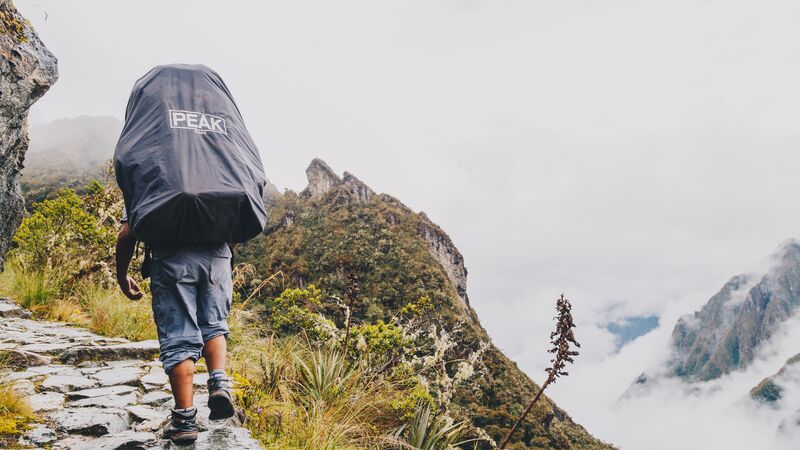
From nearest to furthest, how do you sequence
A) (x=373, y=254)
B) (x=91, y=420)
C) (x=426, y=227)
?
(x=91, y=420), (x=373, y=254), (x=426, y=227)

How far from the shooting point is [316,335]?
15.9 ft

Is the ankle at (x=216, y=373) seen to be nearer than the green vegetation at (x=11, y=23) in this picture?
Yes

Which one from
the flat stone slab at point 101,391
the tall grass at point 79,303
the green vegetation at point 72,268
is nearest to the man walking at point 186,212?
the flat stone slab at point 101,391

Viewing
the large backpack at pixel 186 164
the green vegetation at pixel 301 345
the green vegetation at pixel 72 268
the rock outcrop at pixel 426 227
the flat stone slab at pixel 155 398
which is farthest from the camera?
the rock outcrop at pixel 426 227

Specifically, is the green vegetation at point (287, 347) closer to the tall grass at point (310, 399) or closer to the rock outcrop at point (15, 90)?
the tall grass at point (310, 399)

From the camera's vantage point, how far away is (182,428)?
83.5 inches

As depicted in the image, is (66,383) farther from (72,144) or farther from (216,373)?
(72,144)

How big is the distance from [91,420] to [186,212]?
143 centimetres

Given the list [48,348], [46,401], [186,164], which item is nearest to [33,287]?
[48,348]

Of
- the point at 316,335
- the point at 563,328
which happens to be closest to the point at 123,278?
the point at 563,328

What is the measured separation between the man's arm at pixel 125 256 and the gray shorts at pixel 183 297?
192 mm

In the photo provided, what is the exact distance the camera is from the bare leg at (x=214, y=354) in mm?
2289

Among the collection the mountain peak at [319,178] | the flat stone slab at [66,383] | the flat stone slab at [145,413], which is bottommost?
the flat stone slab at [66,383]

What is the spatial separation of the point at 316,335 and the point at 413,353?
949 mm
